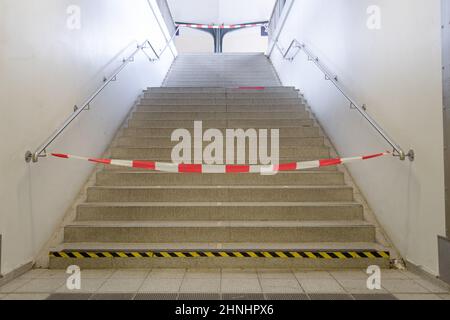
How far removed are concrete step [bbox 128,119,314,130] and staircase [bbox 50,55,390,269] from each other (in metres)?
0.02

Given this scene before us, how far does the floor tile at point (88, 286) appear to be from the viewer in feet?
7.78

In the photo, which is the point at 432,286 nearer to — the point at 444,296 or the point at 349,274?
the point at 444,296

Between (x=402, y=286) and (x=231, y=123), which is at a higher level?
(x=231, y=123)

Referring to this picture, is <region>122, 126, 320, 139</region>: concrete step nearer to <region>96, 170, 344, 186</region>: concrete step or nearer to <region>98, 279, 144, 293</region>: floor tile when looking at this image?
<region>96, 170, 344, 186</region>: concrete step

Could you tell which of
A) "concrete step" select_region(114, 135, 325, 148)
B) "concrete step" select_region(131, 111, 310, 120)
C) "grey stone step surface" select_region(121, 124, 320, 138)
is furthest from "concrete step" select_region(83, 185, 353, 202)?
"concrete step" select_region(131, 111, 310, 120)

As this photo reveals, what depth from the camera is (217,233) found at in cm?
305

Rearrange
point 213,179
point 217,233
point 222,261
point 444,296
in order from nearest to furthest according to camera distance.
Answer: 1. point 444,296
2. point 222,261
3. point 217,233
4. point 213,179

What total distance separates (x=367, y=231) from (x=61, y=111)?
3.18m

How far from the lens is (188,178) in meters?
3.78

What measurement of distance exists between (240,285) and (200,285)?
0.31m

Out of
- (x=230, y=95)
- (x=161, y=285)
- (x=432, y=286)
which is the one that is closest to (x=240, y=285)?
(x=161, y=285)

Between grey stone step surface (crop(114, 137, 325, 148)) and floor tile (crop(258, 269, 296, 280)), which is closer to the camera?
floor tile (crop(258, 269, 296, 280))

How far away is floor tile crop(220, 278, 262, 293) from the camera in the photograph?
93.8 inches

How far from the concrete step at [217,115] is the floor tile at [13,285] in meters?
2.99
